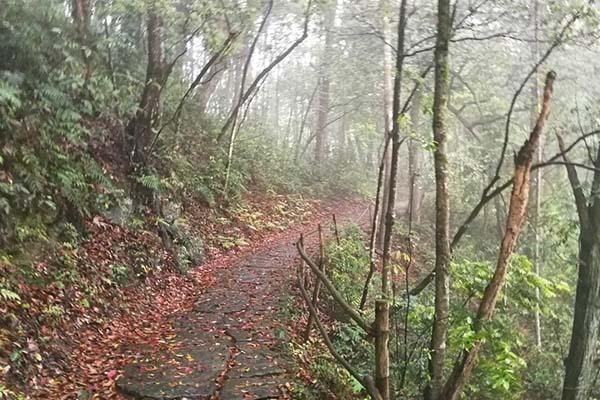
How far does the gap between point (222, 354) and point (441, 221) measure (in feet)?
11.5

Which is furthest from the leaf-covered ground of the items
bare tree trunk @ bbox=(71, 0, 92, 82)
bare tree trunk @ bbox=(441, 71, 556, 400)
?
bare tree trunk @ bbox=(71, 0, 92, 82)

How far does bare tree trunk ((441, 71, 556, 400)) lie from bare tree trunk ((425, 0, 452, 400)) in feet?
1.05

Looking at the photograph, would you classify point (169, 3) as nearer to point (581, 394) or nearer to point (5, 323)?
point (5, 323)

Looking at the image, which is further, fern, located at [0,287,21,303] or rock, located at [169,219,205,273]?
rock, located at [169,219,205,273]

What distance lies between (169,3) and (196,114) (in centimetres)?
610

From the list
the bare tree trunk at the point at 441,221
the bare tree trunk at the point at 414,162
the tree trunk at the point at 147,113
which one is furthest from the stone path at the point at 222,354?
the bare tree trunk at the point at 414,162

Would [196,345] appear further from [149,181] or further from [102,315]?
[149,181]

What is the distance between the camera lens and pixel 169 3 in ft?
36.0

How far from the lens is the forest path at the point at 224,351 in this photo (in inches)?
234

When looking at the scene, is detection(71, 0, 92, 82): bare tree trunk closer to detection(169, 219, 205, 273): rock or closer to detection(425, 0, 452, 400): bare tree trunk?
detection(169, 219, 205, 273): rock

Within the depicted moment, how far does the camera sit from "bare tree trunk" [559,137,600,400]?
335 inches

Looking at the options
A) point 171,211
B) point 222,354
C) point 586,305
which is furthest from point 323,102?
point 222,354

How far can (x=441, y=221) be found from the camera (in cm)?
573

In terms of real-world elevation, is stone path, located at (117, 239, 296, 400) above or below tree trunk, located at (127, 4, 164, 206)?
below
